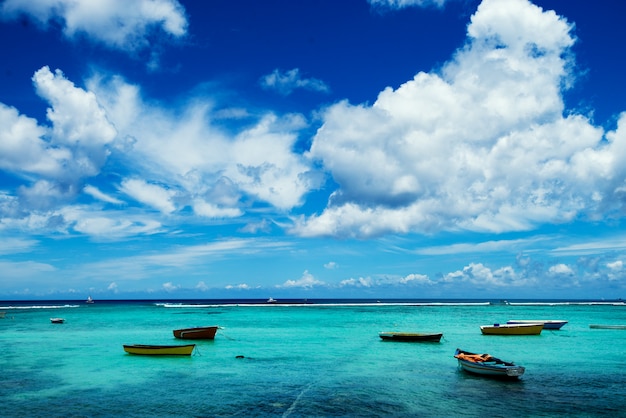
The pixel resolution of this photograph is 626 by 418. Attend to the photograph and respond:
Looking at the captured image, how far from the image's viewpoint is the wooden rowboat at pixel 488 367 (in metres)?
24.2

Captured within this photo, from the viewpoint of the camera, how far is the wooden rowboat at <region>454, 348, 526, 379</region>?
24.2 metres

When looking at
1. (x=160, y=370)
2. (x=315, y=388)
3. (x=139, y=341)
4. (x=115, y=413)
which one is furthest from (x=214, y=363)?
(x=139, y=341)

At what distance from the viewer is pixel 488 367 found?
81.5 ft

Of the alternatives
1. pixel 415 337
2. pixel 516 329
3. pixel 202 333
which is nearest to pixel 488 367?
pixel 415 337

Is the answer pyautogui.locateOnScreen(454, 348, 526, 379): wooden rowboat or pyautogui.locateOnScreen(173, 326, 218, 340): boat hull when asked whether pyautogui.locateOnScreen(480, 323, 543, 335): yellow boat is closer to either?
pyautogui.locateOnScreen(454, 348, 526, 379): wooden rowboat

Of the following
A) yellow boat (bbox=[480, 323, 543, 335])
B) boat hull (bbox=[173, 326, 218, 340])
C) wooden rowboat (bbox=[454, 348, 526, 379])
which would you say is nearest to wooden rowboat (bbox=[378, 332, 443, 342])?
yellow boat (bbox=[480, 323, 543, 335])

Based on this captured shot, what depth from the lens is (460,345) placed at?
4022 centimetres

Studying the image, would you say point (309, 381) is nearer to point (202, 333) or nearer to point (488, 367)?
point (488, 367)

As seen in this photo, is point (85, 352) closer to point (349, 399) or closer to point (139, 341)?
point (139, 341)

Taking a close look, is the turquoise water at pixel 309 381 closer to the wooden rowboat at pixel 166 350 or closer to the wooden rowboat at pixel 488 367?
the wooden rowboat at pixel 488 367

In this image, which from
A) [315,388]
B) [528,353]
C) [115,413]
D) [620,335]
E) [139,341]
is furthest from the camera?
[620,335]

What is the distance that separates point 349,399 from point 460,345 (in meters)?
21.9

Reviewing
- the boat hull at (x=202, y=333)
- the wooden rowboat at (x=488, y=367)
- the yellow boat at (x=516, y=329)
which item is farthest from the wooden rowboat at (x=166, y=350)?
the yellow boat at (x=516, y=329)

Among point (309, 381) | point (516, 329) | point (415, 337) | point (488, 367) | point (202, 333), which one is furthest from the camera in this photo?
point (516, 329)
